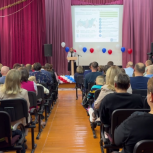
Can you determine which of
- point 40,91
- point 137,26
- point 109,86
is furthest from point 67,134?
point 137,26

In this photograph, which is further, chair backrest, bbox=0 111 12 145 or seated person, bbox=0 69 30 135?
seated person, bbox=0 69 30 135

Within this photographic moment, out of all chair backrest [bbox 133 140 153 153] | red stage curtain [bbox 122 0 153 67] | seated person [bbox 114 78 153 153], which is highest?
red stage curtain [bbox 122 0 153 67]

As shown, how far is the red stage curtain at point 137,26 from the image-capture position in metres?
11.0

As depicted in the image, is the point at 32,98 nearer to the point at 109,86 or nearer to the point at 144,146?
the point at 109,86

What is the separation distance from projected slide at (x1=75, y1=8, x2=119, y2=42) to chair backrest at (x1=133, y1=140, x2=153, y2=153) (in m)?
10.0

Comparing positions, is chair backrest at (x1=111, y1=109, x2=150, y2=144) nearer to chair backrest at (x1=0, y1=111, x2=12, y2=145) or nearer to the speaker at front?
chair backrest at (x1=0, y1=111, x2=12, y2=145)

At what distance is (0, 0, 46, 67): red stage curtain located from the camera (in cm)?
1042

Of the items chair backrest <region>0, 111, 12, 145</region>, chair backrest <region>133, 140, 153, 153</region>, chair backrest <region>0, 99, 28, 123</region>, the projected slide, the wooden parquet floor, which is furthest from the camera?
the projected slide

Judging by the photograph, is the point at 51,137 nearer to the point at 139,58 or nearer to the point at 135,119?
the point at 135,119

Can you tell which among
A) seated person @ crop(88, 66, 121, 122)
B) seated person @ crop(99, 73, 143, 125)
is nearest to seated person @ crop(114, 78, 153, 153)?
seated person @ crop(99, 73, 143, 125)

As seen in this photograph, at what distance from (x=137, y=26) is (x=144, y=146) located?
10657mm

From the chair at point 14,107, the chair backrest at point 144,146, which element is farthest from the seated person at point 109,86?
the chair backrest at point 144,146

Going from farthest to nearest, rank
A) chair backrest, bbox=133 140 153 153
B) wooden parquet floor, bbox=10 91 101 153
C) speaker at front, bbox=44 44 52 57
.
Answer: speaker at front, bbox=44 44 52 57 < wooden parquet floor, bbox=10 91 101 153 < chair backrest, bbox=133 140 153 153

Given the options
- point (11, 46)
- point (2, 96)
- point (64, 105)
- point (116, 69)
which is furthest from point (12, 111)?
point (11, 46)
